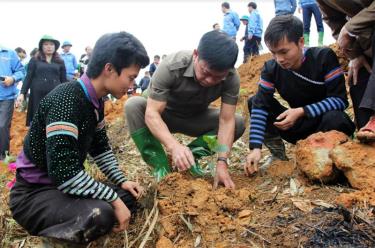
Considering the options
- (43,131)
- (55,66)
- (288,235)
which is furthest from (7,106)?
(288,235)

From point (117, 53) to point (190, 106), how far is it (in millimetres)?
1425

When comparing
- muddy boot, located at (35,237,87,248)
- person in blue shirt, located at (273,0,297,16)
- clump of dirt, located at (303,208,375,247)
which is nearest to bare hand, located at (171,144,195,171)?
muddy boot, located at (35,237,87,248)

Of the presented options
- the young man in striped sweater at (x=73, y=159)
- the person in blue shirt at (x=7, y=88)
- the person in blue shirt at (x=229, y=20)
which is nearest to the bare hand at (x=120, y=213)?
the young man in striped sweater at (x=73, y=159)

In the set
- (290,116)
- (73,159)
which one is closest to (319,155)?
(290,116)

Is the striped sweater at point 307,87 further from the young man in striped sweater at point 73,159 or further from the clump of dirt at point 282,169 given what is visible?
the young man in striped sweater at point 73,159

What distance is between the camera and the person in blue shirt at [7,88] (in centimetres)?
659

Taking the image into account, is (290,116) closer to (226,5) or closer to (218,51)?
(218,51)

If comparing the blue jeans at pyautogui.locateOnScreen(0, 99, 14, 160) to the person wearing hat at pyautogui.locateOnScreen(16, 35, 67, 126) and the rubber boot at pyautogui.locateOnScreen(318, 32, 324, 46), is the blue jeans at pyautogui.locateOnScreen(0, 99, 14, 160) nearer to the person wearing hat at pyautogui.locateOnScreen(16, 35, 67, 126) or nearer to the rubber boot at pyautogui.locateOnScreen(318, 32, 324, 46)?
the person wearing hat at pyautogui.locateOnScreen(16, 35, 67, 126)

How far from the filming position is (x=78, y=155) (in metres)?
2.26

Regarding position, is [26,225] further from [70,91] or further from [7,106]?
[7,106]

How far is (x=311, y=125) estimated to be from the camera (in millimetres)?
3326

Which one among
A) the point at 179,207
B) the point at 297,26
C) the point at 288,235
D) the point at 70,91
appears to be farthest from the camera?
the point at 297,26

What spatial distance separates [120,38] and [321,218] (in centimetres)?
148

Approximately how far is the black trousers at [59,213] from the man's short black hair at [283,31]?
1.71 metres
